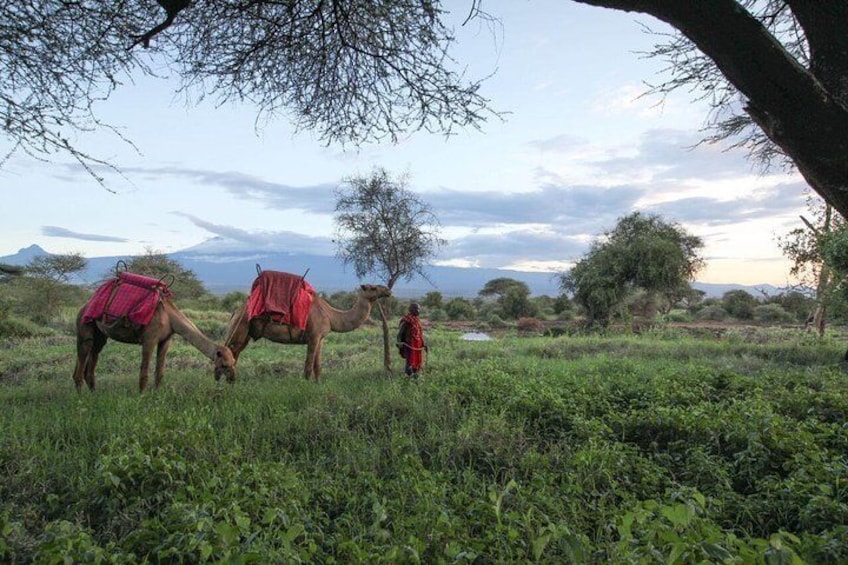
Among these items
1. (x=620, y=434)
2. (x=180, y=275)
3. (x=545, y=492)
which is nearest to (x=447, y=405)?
(x=620, y=434)

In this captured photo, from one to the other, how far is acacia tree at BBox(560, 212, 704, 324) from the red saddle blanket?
22882 mm

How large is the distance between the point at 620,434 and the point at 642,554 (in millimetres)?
3569

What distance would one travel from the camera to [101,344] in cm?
971

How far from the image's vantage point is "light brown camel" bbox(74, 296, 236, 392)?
28.4ft

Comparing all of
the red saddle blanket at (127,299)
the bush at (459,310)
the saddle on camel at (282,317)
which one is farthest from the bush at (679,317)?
the red saddle blanket at (127,299)

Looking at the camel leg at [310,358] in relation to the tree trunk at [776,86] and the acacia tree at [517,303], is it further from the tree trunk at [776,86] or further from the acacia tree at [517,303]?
the acacia tree at [517,303]

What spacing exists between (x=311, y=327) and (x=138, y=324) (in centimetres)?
280

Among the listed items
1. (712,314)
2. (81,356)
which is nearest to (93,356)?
(81,356)

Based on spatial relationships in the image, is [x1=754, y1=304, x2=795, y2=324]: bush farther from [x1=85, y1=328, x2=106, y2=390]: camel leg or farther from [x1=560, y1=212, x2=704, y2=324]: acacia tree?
[x1=85, y1=328, x2=106, y2=390]: camel leg

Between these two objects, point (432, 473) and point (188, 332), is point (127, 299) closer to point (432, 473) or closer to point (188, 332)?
point (188, 332)

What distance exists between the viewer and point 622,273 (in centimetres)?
2842

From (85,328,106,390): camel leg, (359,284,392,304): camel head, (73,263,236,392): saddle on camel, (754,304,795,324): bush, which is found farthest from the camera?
(754,304,795,324): bush

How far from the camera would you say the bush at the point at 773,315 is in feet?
114

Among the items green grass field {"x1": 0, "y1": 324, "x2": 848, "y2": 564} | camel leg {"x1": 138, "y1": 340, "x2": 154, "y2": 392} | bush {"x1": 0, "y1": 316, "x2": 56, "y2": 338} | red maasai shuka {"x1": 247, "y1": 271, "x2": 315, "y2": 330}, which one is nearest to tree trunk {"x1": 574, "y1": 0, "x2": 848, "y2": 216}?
green grass field {"x1": 0, "y1": 324, "x2": 848, "y2": 564}
